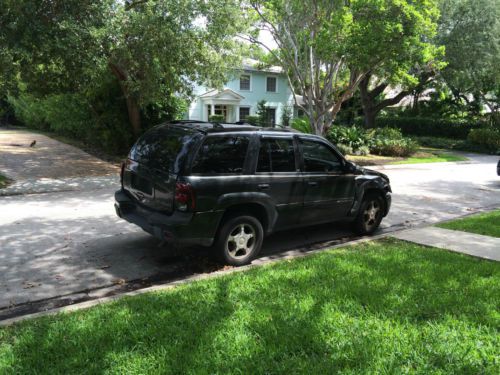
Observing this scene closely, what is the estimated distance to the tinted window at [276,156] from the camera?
5984 mm

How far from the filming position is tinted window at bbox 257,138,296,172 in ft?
19.6

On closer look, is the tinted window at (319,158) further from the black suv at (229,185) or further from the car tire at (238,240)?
the car tire at (238,240)

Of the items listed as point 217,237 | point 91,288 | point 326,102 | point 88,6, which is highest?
point 88,6

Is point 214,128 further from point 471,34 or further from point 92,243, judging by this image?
point 471,34

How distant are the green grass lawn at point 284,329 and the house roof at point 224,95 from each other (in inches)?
1235

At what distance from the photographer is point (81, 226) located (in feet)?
24.8

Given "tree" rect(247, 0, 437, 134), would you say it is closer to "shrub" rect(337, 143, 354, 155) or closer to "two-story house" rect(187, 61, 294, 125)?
"shrub" rect(337, 143, 354, 155)

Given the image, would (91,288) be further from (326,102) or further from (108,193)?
(326,102)

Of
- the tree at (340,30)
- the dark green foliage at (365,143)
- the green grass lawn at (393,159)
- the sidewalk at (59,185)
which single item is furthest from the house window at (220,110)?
the sidewalk at (59,185)

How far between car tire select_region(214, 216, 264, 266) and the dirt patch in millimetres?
9226

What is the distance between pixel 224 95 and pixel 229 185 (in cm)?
3168

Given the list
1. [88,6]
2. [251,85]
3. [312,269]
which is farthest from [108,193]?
[251,85]

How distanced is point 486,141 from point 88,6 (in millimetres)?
26069

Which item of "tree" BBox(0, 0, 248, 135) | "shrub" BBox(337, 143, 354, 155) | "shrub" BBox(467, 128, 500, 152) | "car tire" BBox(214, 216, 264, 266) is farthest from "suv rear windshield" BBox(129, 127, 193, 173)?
"shrub" BBox(467, 128, 500, 152)
